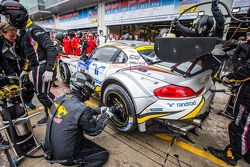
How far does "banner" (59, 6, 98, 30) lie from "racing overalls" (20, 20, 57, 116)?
529 inches

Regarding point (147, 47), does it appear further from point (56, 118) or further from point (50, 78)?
point (56, 118)

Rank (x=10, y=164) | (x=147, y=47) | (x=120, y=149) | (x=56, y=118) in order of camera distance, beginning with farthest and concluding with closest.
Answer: (x=147, y=47) < (x=120, y=149) < (x=10, y=164) < (x=56, y=118)

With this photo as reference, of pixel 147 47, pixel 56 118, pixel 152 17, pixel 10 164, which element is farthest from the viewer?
pixel 152 17

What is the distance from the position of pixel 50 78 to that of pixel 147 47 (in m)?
2.03

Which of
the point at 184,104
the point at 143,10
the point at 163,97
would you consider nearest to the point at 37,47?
the point at 163,97

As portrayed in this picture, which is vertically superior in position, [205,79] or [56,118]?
[205,79]

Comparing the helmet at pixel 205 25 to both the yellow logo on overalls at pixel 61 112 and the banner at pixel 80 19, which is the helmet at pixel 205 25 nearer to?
the yellow logo on overalls at pixel 61 112

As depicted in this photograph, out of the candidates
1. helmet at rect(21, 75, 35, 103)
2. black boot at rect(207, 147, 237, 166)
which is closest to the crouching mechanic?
helmet at rect(21, 75, 35, 103)

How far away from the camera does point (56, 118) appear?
5.19 feet

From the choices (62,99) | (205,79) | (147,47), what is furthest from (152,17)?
(62,99)

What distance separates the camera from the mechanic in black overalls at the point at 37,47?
223cm

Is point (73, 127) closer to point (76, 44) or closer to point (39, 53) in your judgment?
point (39, 53)

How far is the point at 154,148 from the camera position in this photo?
2215 mm

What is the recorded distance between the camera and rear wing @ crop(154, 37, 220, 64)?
1.47 meters
